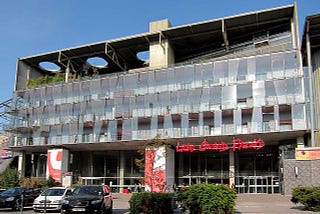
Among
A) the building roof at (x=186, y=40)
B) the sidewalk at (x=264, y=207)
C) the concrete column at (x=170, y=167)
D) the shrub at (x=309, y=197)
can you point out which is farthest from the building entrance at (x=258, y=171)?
the shrub at (x=309, y=197)

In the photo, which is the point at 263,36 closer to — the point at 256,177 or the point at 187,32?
the point at 187,32

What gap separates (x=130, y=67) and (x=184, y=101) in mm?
16532

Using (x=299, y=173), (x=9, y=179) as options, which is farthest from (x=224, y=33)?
(x=9, y=179)

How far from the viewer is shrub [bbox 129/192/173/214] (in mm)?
15016

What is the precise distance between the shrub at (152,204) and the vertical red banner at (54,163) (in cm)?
3466

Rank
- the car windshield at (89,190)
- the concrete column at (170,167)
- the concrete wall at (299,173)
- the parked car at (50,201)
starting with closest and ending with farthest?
the car windshield at (89,190), the parked car at (50,201), the concrete wall at (299,173), the concrete column at (170,167)

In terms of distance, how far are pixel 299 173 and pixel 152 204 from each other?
889 inches

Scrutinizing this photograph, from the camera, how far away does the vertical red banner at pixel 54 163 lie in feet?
158

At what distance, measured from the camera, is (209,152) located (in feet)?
148

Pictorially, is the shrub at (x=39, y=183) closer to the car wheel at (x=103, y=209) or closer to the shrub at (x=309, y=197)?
the car wheel at (x=103, y=209)

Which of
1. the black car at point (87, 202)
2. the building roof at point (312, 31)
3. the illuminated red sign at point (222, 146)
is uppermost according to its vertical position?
the building roof at point (312, 31)

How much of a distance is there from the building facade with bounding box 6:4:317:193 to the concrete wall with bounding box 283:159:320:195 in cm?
349

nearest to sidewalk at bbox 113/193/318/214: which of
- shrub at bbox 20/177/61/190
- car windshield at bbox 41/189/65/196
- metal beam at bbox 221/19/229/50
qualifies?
car windshield at bbox 41/189/65/196

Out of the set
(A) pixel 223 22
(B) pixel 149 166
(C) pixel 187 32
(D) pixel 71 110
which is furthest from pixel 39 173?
(B) pixel 149 166
